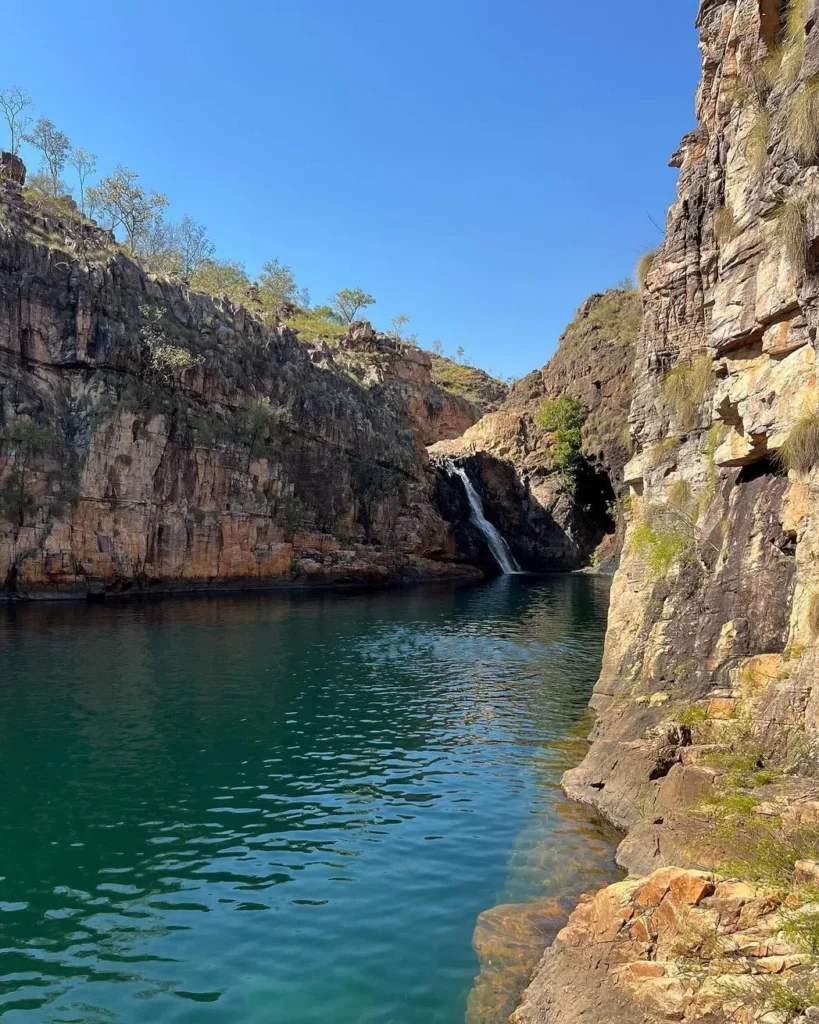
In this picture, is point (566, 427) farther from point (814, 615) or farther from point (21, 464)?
point (814, 615)

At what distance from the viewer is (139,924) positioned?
8062mm

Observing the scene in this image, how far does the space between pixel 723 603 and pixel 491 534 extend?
59.0 m

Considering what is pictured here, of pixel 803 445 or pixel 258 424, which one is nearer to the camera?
pixel 803 445

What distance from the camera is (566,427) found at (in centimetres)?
6694

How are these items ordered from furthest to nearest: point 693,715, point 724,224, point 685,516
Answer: point 685,516 → point 724,224 → point 693,715

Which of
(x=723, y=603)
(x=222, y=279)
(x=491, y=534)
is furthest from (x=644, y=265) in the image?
(x=222, y=279)

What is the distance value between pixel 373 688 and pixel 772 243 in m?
14.8

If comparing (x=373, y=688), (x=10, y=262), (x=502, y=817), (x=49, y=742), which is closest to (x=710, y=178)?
(x=502, y=817)

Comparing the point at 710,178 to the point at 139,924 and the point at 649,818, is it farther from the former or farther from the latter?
the point at 139,924

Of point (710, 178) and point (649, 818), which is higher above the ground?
point (710, 178)

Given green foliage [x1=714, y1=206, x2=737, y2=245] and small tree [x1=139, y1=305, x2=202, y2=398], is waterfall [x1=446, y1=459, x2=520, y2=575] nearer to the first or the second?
→ small tree [x1=139, y1=305, x2=202, y2=398]

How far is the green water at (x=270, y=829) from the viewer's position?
23.1 feet

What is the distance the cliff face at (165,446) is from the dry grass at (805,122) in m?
40.6

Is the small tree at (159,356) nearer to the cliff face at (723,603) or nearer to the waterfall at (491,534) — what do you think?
the waterfall at (491,534)
